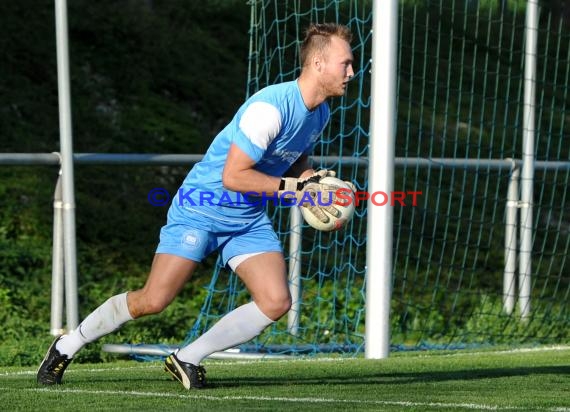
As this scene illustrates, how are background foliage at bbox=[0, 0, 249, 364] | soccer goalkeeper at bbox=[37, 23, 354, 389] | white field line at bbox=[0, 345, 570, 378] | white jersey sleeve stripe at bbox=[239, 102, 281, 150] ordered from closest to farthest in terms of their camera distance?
1. white jersey sleeve stripe at bbox=[239, 102, 281, 150]
2. soccer goalkeeper at bbox=[37, 23, 354, 389]
3. white field line at bbox=[0, 345, 570, 378]
4. background foliage at bbox=[0, 0, 249, 364]

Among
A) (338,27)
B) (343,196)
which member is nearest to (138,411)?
(343,196)

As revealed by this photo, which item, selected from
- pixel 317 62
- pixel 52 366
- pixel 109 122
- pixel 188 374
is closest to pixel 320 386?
pixel 188 374

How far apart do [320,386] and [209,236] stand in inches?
38.5

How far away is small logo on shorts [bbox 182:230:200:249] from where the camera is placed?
632cm

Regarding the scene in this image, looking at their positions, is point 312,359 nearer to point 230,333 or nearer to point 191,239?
point 230,333

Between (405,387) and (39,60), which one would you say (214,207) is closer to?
(405,387)

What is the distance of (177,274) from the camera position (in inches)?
248

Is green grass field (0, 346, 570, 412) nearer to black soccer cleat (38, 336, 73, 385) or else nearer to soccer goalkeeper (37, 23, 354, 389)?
black soccer cleat (38, 336, 73, 385)

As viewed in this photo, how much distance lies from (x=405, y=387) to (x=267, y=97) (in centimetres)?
165

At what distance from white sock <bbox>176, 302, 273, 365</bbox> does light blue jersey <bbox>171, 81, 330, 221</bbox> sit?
47 centimetres

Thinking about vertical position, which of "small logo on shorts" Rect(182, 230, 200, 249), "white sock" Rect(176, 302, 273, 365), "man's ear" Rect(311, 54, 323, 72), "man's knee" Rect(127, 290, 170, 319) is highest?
"man's ear" Rect(311, 54, 323, 72)

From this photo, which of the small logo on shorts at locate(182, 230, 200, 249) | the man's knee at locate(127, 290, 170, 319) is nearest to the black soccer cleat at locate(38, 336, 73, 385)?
the man's knee at locate(127, 290, 170, 319)

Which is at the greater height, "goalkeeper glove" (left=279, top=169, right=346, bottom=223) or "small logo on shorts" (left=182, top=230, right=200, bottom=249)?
"goalkeeper glove" (left=279, top=169, right=346, bottom=223)

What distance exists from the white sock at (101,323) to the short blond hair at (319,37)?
150cm
